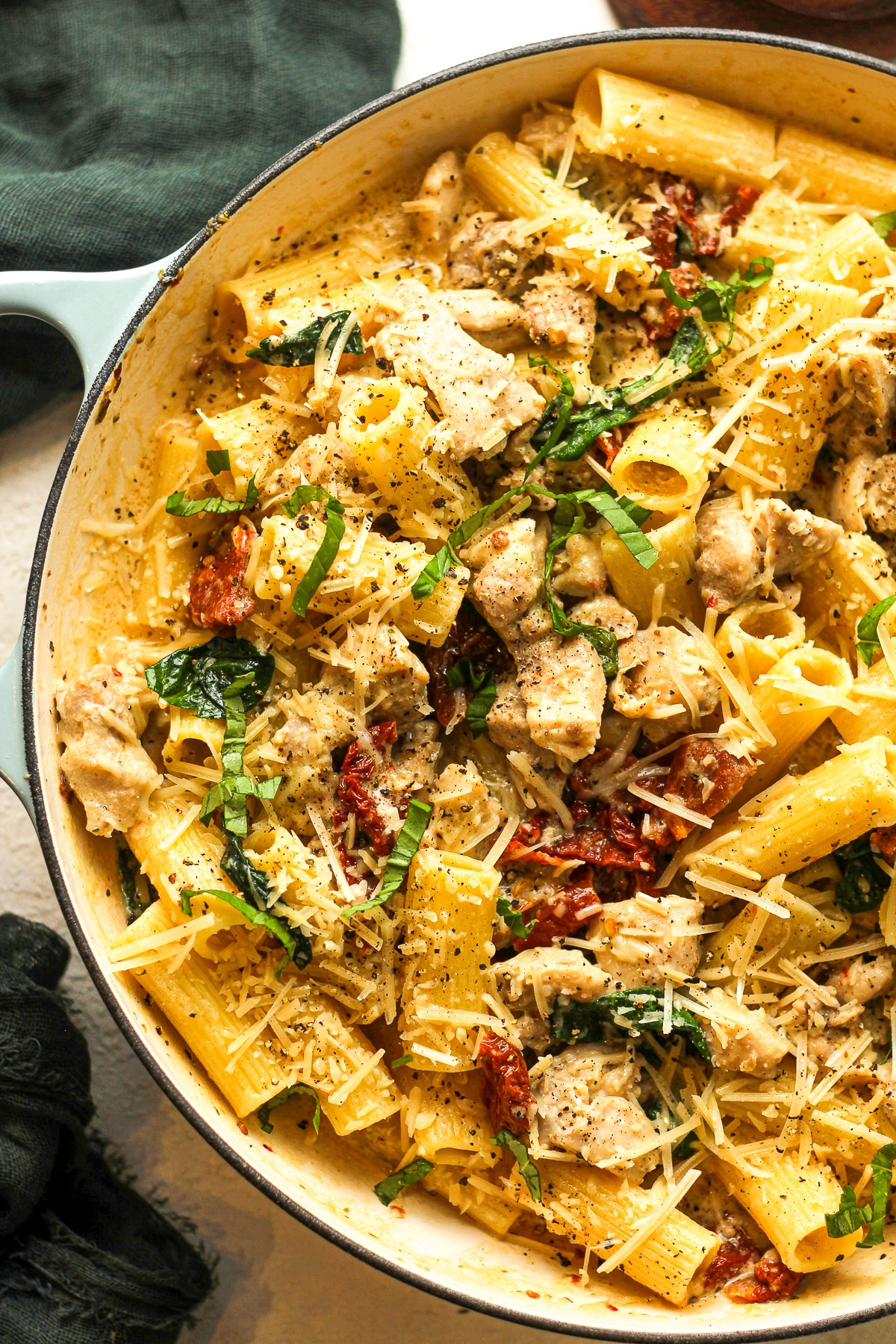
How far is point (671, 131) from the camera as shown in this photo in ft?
10.2

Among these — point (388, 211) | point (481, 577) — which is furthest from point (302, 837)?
point (388, 211)

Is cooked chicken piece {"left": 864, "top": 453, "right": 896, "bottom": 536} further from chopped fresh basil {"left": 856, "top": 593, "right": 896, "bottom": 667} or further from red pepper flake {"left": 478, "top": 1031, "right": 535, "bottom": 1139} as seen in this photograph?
red pepper flake {"left": 478, "top": 1031, "right": 535, "bottom": 1139}

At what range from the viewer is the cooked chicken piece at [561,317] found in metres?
3.01

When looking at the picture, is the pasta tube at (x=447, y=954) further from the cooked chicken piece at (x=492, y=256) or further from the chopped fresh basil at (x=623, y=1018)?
the cooked chicken piece at (x=492, y=256)

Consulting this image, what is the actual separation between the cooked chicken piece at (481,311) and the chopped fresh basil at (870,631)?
119cm

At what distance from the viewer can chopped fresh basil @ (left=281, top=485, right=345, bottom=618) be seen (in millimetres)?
2797

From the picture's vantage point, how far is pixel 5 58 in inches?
151

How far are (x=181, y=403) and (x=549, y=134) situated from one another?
1.28 metres

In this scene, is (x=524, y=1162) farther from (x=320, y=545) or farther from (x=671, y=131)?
(x=671, y=131)

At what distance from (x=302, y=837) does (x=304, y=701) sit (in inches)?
14.2

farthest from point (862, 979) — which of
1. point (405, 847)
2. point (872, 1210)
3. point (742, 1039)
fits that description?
point (405, 847)

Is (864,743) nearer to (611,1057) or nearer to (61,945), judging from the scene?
(611,1057)

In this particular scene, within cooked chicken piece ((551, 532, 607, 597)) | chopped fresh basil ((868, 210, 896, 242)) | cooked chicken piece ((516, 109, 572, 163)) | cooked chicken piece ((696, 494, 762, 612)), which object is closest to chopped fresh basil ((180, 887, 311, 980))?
cooked chicken piece ((551, 532, 607, 597))

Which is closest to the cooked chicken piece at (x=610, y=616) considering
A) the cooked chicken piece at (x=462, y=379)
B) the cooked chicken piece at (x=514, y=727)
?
the cooked chicken piece at (x=514, y=727)
